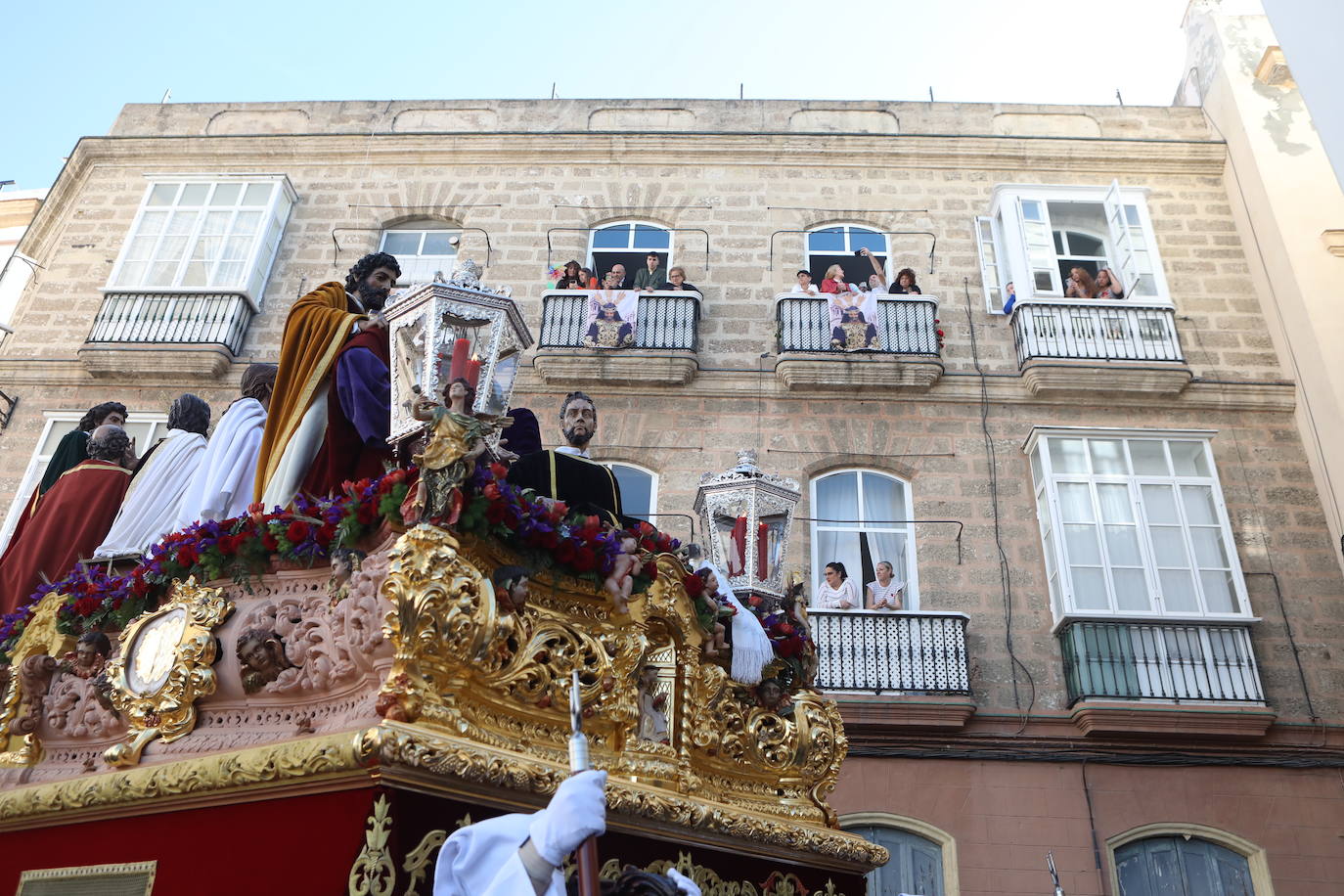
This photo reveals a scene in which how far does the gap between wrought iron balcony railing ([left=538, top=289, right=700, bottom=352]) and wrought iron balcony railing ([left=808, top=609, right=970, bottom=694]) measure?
388cm

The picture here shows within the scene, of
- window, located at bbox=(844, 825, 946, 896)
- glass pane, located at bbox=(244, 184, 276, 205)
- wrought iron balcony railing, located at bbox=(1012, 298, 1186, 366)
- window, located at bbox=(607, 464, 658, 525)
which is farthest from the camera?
glass pane, located at bbox=(244, 184, 276, 205)

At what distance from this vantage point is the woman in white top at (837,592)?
11.9m

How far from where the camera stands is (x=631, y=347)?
1345 cm

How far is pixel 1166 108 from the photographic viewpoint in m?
15.9

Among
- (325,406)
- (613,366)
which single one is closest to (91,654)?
(325,406)

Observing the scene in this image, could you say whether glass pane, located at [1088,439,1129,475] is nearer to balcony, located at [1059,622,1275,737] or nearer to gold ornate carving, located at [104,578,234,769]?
balcony, located at [1059,622,1275,737]

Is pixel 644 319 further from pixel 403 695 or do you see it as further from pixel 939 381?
pixel 403 695

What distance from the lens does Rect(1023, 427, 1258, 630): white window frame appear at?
38.2 ft

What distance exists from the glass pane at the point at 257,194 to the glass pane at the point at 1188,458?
12.0 meters

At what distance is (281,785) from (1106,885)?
9.59 meters

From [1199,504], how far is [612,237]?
8.04 metres

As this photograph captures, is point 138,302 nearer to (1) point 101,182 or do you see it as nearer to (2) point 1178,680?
(1) point 101,182

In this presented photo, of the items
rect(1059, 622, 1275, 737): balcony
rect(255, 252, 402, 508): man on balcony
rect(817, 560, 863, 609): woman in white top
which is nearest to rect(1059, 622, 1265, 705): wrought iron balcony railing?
rect(1059, 622, 1275, 737): balcony

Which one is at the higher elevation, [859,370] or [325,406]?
[859,370]
